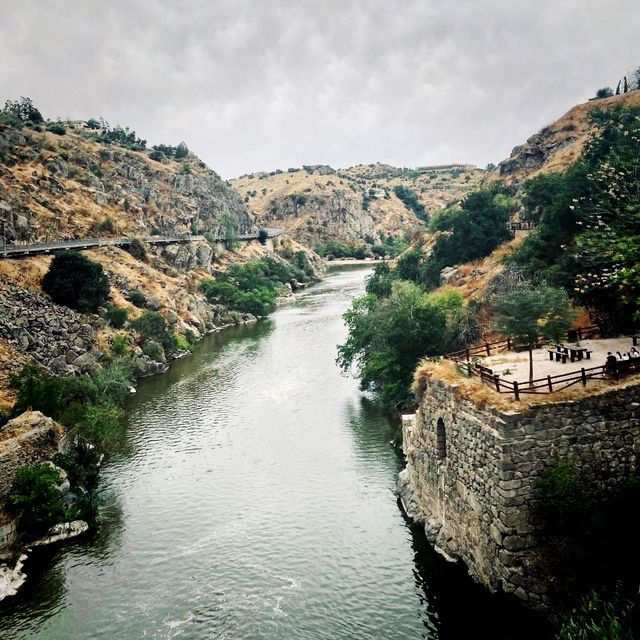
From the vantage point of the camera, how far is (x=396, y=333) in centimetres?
3578

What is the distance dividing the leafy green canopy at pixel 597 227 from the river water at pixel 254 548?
39.4 ft

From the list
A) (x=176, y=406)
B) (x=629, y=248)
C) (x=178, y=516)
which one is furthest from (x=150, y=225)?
(x=629, y=248)

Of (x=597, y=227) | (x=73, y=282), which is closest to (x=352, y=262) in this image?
(x=73, y=282)

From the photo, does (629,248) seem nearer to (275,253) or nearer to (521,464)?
(521,464)

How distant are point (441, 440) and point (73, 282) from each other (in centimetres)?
4321

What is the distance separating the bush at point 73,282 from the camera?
5212 cm

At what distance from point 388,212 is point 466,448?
177296 millimetres

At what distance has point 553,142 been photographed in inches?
3123

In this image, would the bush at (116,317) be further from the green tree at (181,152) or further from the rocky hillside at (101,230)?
the green tree at (181,152)

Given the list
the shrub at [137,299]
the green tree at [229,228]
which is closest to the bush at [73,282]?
the shrub at [137,299]

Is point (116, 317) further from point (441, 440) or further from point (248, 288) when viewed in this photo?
point (441, 440)

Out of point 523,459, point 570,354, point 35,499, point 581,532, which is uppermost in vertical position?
point 570,354

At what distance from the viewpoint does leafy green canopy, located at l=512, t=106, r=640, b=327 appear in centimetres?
2195

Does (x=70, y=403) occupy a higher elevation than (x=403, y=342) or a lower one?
lower
